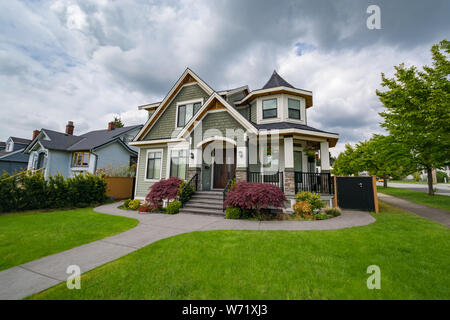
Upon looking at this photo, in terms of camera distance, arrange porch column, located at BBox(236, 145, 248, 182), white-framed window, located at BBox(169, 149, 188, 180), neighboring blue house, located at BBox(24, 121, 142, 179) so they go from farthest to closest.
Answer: neighboring blue house, located at BBox(24, 121, 142, 179)
white-framed window, located at BBox(169, 149, 188, 180)
porch column, located at BBox(236, 145, 248, 182)

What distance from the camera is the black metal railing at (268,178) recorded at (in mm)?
9047

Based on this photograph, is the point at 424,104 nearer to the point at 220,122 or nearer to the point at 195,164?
the point at 220,122

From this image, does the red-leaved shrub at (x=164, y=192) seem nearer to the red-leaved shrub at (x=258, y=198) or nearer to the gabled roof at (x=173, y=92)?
the red-leaved shrub at (x=258, y=198)

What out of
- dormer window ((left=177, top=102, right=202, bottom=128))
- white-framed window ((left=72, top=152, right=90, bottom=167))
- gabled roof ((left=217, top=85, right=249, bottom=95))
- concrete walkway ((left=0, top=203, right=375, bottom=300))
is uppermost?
gabled roof ((left=217, top=85, right=249, bottom=95))

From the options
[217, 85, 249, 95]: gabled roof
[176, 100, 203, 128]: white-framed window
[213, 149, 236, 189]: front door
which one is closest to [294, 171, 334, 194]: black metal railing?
[213, 149, 236, 189]: front door

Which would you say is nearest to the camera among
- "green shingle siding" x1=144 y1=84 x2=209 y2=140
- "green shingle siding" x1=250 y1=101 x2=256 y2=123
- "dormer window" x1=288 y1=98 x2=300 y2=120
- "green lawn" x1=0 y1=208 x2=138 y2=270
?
"green lawn" x1=0 y1=208 x2=138 y2=270

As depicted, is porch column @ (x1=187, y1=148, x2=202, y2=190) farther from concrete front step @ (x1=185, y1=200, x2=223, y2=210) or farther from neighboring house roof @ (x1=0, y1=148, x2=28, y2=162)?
neighboring house roof @ (x1=0, y1=148, x2=28, y2=162)

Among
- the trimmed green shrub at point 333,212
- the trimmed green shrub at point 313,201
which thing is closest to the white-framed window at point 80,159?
the trimmed green shrub at point 313,201

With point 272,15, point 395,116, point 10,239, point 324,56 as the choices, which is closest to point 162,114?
point 272,15

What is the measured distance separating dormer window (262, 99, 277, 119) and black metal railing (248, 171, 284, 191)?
424cm

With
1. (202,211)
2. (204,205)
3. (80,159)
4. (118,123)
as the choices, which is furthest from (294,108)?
(118,123)

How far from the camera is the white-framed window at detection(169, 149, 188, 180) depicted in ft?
36.3

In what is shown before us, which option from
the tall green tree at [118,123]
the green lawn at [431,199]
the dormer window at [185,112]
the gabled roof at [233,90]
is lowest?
the green lawn at [431,199]

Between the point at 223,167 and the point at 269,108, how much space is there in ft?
16.4
